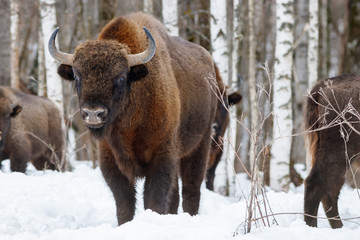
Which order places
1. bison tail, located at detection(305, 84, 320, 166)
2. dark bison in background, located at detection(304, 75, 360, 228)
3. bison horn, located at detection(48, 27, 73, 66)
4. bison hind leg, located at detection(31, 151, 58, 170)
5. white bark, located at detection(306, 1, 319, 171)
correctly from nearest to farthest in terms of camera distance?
bison horn, located at detection(48, 27, 73, 66)
dark bison in background, located at detection(304, 75, 360, 228)
bison tail, located at detection(305, 84, 320, 166)
bison hind leg, located at detection(31, 151, 58, 170)
white bark, located at detection(306, 1, 319, 171)

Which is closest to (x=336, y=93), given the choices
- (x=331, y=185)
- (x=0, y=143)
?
(x=331, y=185)

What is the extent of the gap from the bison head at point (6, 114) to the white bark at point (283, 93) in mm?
5288

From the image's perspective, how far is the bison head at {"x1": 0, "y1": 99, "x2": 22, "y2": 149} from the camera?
11102 millimetres

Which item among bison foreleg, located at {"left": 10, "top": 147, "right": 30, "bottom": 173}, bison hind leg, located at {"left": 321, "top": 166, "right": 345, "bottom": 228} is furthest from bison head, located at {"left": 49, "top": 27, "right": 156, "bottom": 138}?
bison foreleg, located at {"left": 10, "top": 147, "right": 30, "bottom": 173}

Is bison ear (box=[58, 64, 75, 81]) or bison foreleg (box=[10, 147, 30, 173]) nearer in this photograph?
bison ear (box=[58, 64, 75, 81])

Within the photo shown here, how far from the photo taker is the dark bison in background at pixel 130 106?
549 centimetres

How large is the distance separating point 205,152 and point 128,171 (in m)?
1.99

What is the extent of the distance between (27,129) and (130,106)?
754 centimetres

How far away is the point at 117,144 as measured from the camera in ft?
19.4

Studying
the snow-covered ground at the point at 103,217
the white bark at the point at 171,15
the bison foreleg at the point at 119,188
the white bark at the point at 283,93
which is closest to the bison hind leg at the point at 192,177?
the snow-covered ground at the point at 103,217

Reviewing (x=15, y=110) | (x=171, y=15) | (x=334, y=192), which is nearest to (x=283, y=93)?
(x=171, y=15)

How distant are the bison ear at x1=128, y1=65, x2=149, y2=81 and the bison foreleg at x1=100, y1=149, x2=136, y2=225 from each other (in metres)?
0.90

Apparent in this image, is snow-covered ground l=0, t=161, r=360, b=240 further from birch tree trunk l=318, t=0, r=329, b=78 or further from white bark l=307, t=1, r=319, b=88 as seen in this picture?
birch tree trunk l=318, t=0, r=329, b=78

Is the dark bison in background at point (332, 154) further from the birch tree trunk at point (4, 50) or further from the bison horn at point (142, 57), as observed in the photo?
the birch tree trunk at point (4, 50)
